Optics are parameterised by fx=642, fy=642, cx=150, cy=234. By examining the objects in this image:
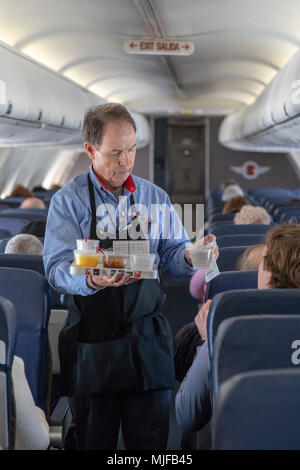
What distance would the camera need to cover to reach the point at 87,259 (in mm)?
1992

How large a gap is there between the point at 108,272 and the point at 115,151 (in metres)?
0.51

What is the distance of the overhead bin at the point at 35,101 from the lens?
18.5 ft

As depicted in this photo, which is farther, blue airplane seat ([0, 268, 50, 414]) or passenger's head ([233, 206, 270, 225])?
passenger's head ([233, 206, 270, 225])

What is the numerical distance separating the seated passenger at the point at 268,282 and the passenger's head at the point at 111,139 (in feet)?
2.12

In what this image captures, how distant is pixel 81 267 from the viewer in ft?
6.50

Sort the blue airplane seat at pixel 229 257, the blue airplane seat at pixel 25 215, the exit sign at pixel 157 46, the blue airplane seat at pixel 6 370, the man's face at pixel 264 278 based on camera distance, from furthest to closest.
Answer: the exit sign at pixel 157 46
the blue airplane seat at pixel 25 215
the blue airplane seat at pixel 229 257
the man's face at pixel 264 278
the blue airplane seat at pixel 6 370

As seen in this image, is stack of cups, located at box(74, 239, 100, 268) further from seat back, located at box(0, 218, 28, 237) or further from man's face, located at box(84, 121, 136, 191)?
seat back, located at box(0, 218, 28, 237)

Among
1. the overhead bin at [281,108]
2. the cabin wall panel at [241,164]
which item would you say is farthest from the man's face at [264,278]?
the cabin wall panel at [241,164]

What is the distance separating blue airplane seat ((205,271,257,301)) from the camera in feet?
11.0

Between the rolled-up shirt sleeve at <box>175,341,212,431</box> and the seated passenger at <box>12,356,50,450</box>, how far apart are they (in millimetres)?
580

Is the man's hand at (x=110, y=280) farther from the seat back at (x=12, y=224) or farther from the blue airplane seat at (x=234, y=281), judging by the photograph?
the seat back at (x=12, y=224)

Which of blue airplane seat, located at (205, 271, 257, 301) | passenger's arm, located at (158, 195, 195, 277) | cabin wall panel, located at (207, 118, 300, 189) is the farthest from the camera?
cabin wall panel, located at (207, 118, 300, 189)

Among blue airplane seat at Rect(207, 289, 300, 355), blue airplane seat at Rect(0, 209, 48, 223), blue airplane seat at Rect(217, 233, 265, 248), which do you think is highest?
blue airplane seat at Rect(0, 209, 48, 223)

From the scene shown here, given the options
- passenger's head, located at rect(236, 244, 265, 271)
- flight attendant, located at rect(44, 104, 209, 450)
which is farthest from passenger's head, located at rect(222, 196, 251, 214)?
flight attendant, located at rect(44, 104, 209, 450)
